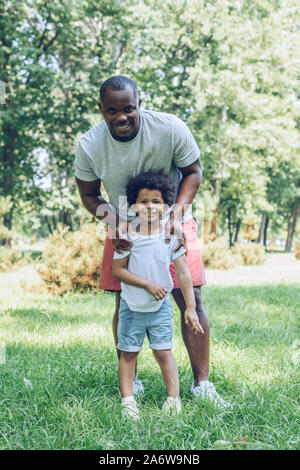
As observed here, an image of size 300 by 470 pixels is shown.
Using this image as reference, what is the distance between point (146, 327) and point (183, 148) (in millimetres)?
1131

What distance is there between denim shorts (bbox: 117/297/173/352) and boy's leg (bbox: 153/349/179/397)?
0.14 feet

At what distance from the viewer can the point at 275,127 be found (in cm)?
1823

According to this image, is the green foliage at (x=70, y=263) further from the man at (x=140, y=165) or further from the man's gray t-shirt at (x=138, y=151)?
the man's gray t-shirt at (x=138, y=151)

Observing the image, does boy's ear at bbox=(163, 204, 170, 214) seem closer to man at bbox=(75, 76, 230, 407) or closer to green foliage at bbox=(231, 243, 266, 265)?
man at bbox=(75, 76, 230, 407)

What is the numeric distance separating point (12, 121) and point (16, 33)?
11.1 feet

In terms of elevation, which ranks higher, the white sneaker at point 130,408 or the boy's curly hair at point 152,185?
the boy's curly hair at point 152,185

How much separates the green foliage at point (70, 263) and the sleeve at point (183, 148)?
16.1ft

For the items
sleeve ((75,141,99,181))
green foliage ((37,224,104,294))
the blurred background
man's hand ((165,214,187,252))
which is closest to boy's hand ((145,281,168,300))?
man's hand ((165,214,187,252))

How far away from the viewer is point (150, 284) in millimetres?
2559

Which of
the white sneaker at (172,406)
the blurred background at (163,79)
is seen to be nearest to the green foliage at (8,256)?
the blurred background at (163,79)

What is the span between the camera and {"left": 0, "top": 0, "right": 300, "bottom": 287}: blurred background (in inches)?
631

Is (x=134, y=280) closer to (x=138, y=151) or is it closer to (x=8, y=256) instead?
(x=138, y=151)

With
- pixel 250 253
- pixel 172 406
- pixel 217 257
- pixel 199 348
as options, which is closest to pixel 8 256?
pixel 217 257

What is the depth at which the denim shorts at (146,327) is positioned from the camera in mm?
2611
